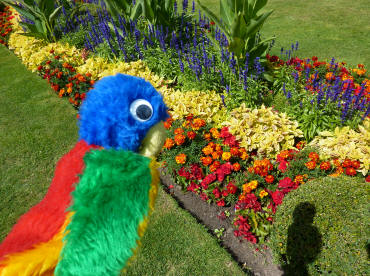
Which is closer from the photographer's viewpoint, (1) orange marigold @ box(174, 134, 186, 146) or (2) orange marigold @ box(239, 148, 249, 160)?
(2) orange marigold @ box(239, 148, 249, 160)

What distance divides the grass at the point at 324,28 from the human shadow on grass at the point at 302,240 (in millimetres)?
4765

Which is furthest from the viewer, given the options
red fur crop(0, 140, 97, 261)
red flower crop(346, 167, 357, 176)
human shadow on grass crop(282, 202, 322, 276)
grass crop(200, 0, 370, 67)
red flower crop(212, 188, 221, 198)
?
grass crop(200, 0, 370, 67)

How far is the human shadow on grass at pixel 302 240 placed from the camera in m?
2.13

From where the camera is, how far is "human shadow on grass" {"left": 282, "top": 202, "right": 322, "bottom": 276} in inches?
83.7

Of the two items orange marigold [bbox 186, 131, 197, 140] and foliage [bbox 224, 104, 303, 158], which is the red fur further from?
foliage [bbox 224, 104, 303, 158]

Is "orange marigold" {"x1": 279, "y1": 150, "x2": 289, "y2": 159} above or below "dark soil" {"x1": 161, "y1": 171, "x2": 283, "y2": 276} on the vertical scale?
above

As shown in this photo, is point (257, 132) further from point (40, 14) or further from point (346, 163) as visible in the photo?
point (40, 14)

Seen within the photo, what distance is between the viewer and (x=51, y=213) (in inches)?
45.2

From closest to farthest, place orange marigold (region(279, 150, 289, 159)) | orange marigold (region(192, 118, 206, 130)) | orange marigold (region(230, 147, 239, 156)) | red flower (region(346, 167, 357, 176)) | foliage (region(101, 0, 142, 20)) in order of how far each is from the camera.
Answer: red flower (region(346, 167, 357, 176)) → orange marigold (region(279, 150, 289, 159)) → orange marigold (region(230, 147, 239, 156)) → orange marigold (region(192, 118, 206, 130)) → foliage (region(101, 0, 142, 20))

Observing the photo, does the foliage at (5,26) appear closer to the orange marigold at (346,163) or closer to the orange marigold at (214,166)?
the orange marigold at (214,166)

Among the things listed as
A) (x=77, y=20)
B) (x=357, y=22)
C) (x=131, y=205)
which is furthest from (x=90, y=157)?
(x=357, y=22)

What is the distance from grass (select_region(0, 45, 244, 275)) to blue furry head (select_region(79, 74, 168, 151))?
1.86 m

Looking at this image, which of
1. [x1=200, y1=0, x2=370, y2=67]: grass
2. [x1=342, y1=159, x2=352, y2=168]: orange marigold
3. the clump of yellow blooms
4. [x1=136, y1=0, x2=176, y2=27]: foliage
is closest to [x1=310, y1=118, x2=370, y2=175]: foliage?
the clump of yellow blooms

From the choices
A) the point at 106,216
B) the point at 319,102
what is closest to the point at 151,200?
the point at 106,216
